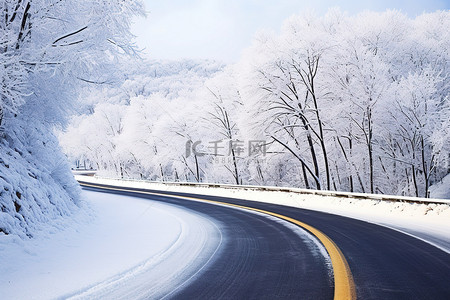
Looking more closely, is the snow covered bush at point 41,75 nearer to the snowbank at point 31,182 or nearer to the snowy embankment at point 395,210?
the snowbank at point 31,182

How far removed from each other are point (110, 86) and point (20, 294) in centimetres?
648

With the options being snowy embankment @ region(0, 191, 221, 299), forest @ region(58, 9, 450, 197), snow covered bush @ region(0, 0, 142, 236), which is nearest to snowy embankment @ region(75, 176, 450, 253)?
snowy embankment @ region(0, 191, 221, 299)

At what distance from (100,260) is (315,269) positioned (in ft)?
11.9

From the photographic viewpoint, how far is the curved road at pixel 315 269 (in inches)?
147

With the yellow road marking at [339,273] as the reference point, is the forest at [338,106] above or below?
above

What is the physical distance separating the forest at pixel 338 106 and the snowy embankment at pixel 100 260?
19.2 feet

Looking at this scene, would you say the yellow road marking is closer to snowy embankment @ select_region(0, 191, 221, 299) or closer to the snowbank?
snowy embankment @ select_region(0, 191, 221, 299)

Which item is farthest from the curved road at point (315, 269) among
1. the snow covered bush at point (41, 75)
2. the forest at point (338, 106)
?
the forest at point (338, 106)

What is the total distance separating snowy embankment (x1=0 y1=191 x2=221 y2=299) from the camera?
4.24 metres

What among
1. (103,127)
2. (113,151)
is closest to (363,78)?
(113,151)

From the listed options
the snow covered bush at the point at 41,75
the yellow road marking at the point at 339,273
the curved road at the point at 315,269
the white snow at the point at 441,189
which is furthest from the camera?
the white snow at the point at 441,189

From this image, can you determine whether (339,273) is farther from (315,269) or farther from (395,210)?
(395,210)

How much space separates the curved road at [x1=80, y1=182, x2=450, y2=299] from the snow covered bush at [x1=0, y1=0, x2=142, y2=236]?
4.28m

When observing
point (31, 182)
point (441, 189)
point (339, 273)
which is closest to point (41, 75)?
point (31, 182)
